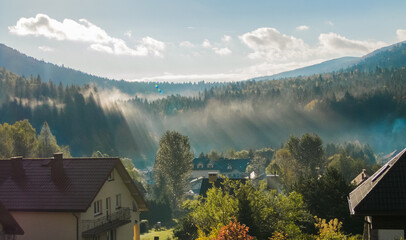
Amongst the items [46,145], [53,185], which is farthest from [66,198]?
[46,145]

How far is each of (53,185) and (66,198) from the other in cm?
189

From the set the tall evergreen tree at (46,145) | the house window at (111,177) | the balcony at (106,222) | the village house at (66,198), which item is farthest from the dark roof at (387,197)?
the tall evergreen tree at (46,145)

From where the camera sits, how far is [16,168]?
33062mm

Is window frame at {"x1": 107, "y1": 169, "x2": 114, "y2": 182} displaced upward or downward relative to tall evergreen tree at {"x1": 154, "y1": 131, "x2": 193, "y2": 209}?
upward

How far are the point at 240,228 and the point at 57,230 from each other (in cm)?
1380

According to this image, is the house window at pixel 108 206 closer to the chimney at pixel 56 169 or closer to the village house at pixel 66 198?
the village house at pixel 66 198

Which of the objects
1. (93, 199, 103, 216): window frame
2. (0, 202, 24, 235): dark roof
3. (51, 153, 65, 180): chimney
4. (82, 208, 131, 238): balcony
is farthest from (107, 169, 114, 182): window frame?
(0, 202, 24, 235): dark roof

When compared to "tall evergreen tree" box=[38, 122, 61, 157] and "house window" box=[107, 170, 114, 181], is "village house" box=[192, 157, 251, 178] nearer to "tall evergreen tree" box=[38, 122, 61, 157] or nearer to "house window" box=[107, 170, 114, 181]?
"tall evergreen tree" box=[38, 122, 61, 157]

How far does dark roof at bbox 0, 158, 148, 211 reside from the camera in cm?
2991

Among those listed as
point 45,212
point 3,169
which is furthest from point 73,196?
point 3,169

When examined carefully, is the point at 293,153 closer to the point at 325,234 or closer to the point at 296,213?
the point at 296,213

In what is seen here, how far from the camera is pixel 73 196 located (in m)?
30.4

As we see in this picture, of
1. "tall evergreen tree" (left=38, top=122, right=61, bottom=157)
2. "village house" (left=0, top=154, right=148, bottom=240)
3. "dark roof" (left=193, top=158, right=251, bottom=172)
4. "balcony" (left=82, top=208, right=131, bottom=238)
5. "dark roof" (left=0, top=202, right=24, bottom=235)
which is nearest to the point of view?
"dark roof" (left=0, top=202, right=24, bottom=235)

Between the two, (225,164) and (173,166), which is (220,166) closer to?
(225,164)
